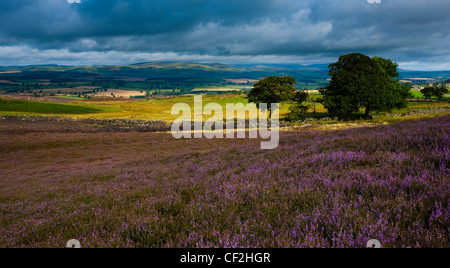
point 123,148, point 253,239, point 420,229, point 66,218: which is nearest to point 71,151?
point 123,148

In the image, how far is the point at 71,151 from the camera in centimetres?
2192

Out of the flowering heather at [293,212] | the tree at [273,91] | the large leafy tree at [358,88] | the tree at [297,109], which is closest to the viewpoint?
the flowering heather at [293,212]

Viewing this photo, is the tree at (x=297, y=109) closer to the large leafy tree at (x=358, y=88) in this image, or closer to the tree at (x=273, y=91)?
the tree at (x=273, y=91)

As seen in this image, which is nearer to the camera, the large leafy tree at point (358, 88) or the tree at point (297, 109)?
the large leafy tree at point (358, 88)

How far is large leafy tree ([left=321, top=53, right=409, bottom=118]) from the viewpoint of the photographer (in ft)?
137

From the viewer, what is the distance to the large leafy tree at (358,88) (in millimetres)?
41781

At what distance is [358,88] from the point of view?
41.9 meters

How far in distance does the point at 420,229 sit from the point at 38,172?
18.3 metres

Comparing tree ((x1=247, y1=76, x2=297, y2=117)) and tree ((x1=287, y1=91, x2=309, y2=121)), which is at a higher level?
tree ((x1=247, y1=76, x2=297, y2=117))

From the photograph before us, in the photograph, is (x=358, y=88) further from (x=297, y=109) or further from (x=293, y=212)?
(x=293, y=212)

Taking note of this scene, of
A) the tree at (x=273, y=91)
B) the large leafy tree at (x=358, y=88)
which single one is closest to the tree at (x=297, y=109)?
the tree at (x=273, y=91)

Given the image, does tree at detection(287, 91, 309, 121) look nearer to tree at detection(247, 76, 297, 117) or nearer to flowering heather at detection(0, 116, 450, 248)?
tree at detection(247, 76, 297, 117)

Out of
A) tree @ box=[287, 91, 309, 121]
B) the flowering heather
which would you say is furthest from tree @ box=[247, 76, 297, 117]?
the flowering heather

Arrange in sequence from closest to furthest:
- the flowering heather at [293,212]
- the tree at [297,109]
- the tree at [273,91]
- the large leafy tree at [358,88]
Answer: the flowering heather at [293,212] → the large leafy tree at [358,88] → the tree at [273,91] → the tree at [297,109]
